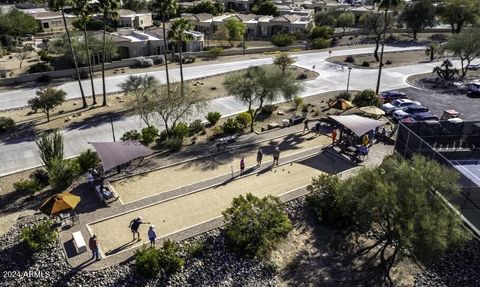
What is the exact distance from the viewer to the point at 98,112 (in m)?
42.7

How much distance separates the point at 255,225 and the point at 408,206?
25.7ft

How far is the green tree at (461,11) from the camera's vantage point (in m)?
72.6

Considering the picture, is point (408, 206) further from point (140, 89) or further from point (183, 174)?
point (140, 89)

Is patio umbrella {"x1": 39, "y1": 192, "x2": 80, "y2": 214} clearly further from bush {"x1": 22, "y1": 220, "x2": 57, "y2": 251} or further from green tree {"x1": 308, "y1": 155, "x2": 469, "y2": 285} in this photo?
green tree {"x1": 308, "y1": 155, "x2": 469, "y2": 285}

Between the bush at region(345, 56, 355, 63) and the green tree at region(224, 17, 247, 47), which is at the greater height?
the green tree at region(224, 17, 247, 47)

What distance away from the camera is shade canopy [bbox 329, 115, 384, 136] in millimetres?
31753

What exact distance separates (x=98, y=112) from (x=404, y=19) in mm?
60430

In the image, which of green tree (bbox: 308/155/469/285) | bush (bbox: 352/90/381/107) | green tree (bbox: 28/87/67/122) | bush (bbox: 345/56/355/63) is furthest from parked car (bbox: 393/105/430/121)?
green tree (bbox: 28/87/67/122)

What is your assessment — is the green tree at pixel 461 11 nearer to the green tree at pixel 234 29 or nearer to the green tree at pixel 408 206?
the green tree at pixel 234 29

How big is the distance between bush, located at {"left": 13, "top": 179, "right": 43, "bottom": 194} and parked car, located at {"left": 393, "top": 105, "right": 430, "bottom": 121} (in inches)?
1227

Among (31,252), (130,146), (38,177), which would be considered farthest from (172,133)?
(31,252)

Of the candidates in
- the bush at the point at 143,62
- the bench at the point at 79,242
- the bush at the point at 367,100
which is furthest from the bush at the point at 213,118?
the bush at the point at 143,62

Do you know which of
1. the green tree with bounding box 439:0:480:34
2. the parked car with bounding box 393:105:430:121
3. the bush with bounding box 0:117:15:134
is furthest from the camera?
the green tree with bounding box 439:0:480:34

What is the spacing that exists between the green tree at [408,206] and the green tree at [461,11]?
6367 cm
